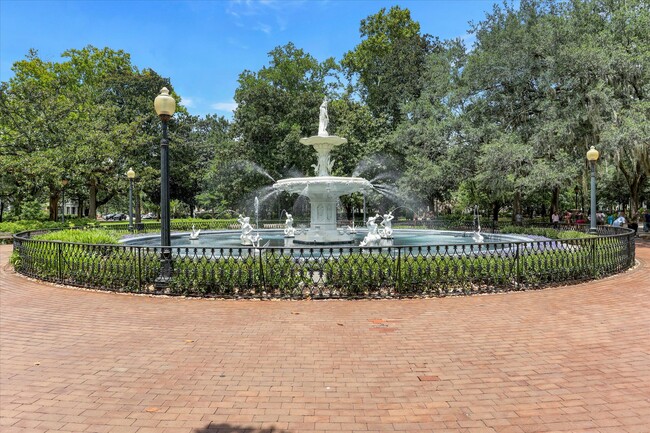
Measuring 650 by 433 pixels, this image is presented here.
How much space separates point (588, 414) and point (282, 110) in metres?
38.0

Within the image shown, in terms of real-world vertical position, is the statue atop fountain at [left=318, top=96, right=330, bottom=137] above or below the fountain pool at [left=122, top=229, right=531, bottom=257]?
above

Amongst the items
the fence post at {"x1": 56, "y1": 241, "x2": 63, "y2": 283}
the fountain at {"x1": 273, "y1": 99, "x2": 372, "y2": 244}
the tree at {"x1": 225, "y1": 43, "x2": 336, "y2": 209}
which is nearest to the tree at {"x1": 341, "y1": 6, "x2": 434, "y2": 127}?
the tree at {"x1": 225, "y1": 43, "x2": 336, "y2": 209}

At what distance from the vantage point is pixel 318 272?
952cm

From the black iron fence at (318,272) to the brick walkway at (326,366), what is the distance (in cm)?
75

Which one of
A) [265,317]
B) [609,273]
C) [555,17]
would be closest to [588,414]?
[265,317]

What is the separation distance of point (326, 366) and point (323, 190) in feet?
36.2

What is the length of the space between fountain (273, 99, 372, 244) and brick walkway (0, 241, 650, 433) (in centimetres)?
767

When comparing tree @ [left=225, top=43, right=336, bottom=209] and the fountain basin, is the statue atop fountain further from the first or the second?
tree @ [left=225, top=43, right=336, bottom=209]

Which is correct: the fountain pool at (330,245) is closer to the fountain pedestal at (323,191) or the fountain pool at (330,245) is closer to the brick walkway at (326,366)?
the fountain pedestal at (323,191)

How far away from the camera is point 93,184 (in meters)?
34.4

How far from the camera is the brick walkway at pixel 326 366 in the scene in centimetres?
386

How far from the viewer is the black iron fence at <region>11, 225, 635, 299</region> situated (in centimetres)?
909

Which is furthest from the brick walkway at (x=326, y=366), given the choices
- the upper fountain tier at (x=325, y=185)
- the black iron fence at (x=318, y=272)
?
the upper fountain tier at (x=325, y=185)

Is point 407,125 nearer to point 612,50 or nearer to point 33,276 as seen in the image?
point 612,50
